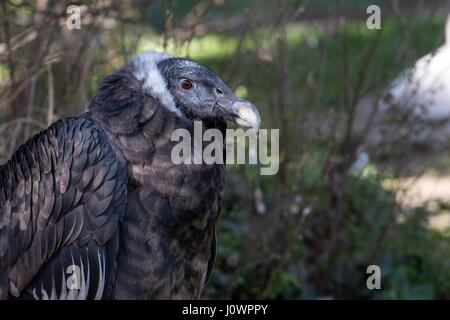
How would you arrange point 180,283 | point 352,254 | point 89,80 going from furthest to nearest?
point 352,254 < point 89,80 < point 180,283

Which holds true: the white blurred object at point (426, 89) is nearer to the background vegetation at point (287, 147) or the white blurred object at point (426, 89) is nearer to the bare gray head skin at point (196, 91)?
the background vegetation at point (287, 147)

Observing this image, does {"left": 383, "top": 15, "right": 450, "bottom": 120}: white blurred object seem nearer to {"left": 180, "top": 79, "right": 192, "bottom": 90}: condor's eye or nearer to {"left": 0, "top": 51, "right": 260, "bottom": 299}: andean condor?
{"left": 180, "top": 79, "right": 192, "bottom": 90}: condor's eye

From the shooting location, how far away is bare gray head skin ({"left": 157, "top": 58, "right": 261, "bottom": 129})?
3363 mm

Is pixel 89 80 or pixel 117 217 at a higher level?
pixel 89 80

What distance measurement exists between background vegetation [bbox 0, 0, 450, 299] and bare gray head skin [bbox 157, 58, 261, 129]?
100 cm

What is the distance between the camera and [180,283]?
3381 millimetres

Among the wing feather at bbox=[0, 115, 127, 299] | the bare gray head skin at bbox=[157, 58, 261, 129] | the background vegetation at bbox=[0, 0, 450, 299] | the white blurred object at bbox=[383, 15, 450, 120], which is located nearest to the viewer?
the wing feather at bbox=[0, 115, 127, 299]

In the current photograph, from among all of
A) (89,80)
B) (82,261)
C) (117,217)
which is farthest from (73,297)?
(89,80)

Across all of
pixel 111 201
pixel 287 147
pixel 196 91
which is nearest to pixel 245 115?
pixel 196 91

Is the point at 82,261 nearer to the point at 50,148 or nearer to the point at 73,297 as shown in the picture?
the point at 73,297

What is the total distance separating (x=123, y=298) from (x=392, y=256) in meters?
2.81

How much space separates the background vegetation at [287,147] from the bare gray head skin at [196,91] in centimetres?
100

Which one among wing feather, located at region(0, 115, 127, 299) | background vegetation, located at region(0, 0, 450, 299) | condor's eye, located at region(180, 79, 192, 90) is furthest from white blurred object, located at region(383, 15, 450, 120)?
wing feather, located at region(0, 115, 127, 299)

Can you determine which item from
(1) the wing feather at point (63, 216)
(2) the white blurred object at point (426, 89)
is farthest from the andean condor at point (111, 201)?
(2) the white blurred object at point (426, 89)
